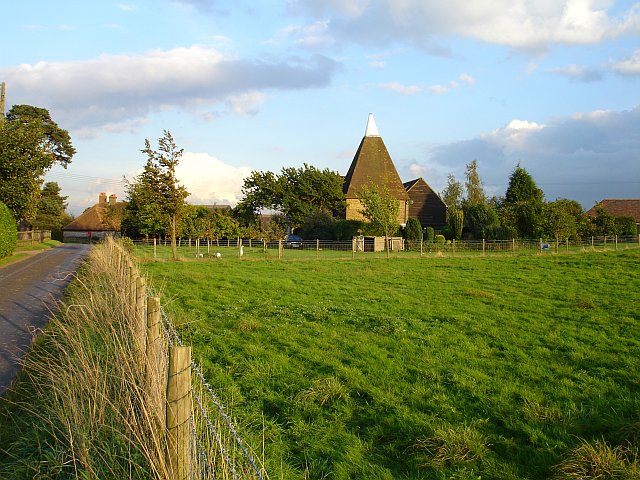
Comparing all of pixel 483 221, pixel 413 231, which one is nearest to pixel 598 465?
pixel 483 221

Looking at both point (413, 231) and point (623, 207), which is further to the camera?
point (623, 207)

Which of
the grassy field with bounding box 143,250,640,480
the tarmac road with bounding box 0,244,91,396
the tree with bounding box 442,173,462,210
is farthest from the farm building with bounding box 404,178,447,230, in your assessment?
the grassy field with bounding box 143,250,640,480

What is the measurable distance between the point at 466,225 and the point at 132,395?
4819 cm

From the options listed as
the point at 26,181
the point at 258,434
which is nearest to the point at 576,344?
the point at 258,434

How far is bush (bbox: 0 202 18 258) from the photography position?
23.3 meters

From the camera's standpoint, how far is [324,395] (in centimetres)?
577

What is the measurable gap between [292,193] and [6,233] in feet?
118

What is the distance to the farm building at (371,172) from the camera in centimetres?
5975

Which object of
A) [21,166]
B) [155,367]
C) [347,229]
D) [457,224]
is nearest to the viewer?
[155,367]

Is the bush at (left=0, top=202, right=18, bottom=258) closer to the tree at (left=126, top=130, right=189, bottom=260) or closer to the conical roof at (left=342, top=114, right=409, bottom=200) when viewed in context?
the tree at (left=126, top=130, right=189, bottom=260)

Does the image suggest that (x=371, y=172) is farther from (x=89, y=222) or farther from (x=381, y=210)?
(x=89, y=222)

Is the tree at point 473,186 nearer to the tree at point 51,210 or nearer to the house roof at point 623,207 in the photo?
the house roof at point 623,207

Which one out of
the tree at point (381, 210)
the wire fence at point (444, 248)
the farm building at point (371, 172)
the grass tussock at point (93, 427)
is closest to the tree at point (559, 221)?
the wire fence at point (444, 248)

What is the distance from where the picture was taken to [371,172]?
62.5 meters
